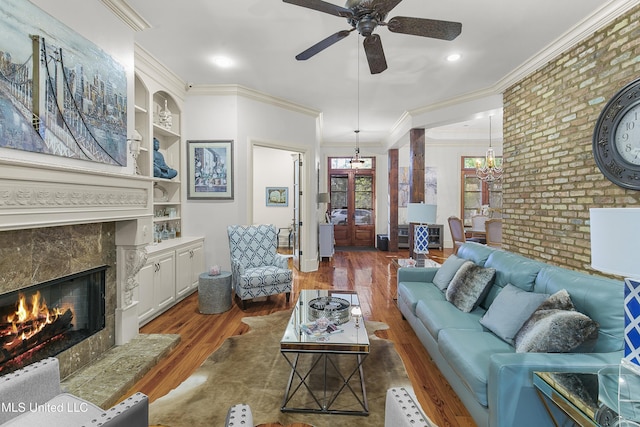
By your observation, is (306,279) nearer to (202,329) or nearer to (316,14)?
(202,329)

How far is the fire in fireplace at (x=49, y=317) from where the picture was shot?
190 centimetres

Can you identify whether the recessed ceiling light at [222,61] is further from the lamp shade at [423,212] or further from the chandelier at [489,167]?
the chandelier at [489,167]

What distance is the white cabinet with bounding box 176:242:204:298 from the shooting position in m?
3.86

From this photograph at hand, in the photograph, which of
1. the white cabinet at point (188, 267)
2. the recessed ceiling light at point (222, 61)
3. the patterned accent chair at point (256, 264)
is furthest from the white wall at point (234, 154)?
the recessed ceiling light at point (222, 61)

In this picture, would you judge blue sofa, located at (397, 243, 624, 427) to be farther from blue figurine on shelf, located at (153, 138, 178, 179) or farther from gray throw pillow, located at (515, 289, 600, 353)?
blue figurine on shelf, located at (153, 138, 178, 179)

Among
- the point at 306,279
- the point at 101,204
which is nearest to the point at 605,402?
the point at 101,204

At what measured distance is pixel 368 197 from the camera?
9070 mm

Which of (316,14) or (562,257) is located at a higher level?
(316,14)

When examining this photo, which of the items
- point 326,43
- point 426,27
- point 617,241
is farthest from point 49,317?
point 426,27

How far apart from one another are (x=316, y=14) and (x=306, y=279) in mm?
3875

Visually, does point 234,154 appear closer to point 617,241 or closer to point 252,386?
point 252,386

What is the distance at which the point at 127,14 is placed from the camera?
2.65 metres

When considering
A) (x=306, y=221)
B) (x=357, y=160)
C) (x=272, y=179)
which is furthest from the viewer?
(x=272, y=179)

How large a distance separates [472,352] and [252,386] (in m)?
1.52
